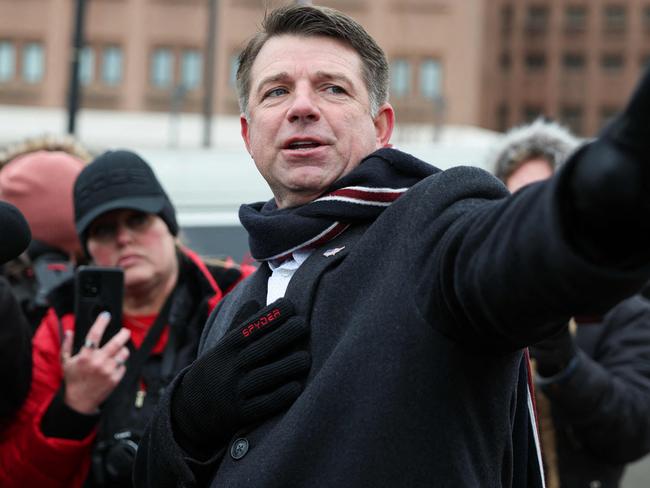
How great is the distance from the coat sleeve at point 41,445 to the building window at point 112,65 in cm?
4144

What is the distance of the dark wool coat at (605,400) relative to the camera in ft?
10.2

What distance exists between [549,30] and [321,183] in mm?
59200

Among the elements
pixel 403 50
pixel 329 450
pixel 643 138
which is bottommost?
pixel 403 50

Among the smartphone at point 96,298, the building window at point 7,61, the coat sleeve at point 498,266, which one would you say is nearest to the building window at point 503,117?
the building window at point 7,61

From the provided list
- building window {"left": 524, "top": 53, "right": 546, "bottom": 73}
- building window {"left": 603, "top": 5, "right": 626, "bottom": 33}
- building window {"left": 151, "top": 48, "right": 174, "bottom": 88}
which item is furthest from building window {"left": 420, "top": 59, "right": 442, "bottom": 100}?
building window {"left": 603, "top": 5, "right": 626, "bottom": 33}

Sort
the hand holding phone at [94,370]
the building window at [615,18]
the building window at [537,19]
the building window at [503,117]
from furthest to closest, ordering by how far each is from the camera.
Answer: the building window at [615,18] → the building window at [537,19] → the building window at [503,117] → the hand holding phone at [94,370]

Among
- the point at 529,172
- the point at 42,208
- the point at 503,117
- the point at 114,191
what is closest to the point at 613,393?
the point at 529,172

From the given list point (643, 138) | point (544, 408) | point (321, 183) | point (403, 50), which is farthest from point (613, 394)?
point (403, 50)

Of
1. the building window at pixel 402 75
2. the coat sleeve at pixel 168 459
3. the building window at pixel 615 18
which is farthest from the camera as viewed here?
the building window at pixel 615 18

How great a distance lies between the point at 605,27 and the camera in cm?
5812

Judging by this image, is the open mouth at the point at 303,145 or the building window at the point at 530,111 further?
the building window at the point at 530,111

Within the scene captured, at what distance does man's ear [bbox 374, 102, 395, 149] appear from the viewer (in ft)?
7.14

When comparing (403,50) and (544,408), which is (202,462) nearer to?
(544,408)

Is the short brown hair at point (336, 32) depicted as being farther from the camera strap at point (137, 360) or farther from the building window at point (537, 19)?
the building window at point (537, 19)
